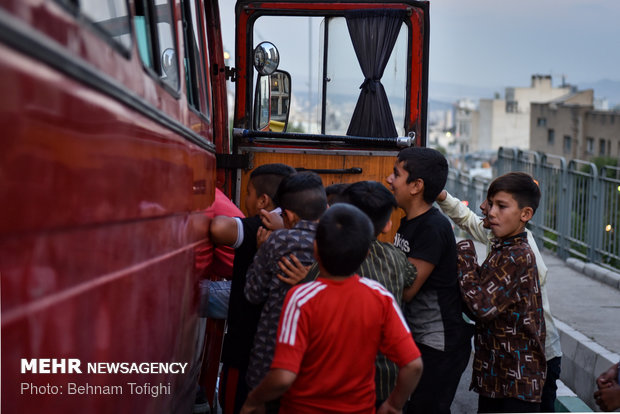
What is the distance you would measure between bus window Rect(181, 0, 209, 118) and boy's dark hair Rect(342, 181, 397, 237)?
2.53ft

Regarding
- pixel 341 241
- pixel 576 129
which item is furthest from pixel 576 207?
pixel 576 129

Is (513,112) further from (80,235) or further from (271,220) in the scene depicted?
(80,235)

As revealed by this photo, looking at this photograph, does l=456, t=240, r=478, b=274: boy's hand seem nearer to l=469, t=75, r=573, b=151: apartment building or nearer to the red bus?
the red bus

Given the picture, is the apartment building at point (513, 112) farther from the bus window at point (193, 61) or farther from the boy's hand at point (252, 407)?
the boy's hand at point (252, 407)

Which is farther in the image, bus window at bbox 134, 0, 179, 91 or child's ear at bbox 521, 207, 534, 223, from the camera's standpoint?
child's ear at bbox 521, 207, 534, 223

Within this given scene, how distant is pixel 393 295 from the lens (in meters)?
3.20

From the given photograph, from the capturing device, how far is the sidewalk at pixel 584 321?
614 centimetres

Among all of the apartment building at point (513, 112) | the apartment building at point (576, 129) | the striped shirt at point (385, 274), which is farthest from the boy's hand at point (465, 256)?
the apartment building at point (513, 112)

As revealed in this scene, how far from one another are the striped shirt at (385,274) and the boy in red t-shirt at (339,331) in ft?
1.32

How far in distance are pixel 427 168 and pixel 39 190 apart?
8.34 feet

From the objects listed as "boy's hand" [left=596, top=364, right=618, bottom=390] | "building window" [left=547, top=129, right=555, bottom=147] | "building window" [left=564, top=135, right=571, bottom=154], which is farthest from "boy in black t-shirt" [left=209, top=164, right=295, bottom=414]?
"building window" [left=547, top=129, right=555, bottom=147]

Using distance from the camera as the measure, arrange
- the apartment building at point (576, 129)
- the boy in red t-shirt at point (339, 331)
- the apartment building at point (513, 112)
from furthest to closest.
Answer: the apartment building at point (513, 112), the apartment building at point (576, 129), the boy in red t-shirt at point (339, 331)

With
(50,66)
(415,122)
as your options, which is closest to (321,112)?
(415,122)

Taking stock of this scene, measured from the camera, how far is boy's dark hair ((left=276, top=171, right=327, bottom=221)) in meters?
3.39
